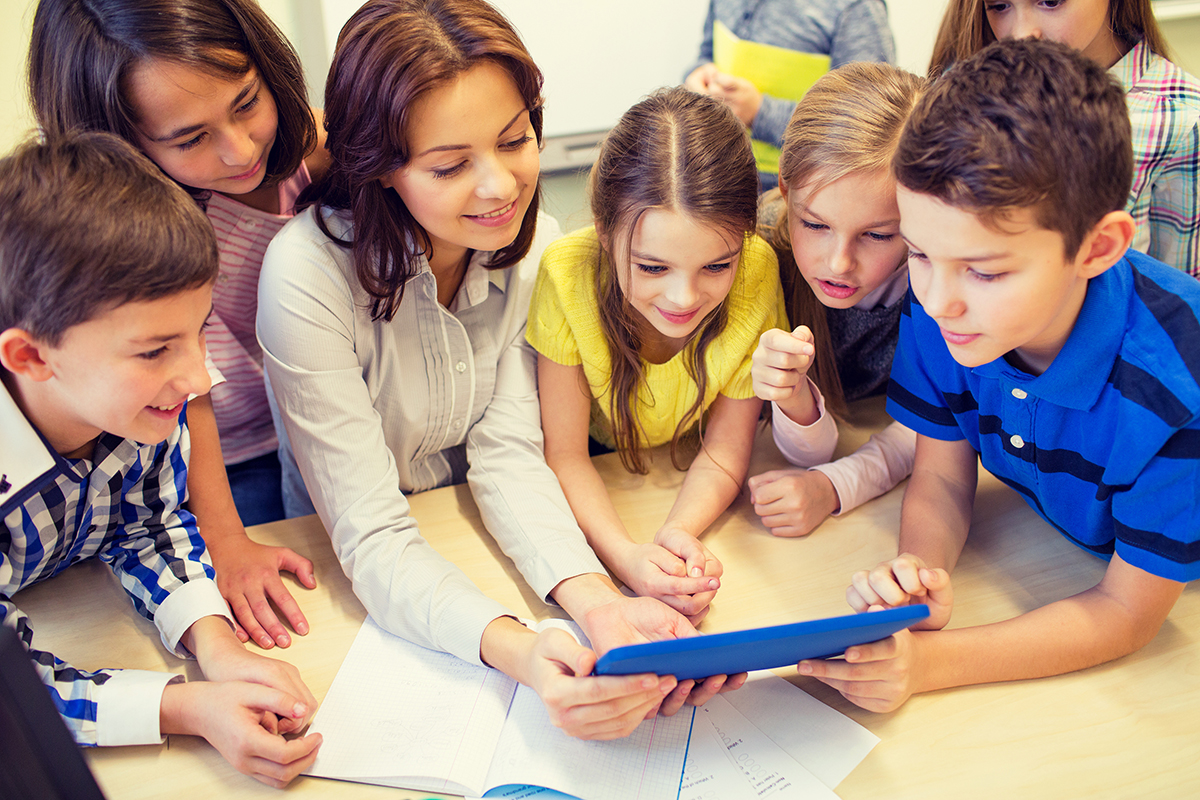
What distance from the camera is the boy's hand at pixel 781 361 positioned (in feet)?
2.92

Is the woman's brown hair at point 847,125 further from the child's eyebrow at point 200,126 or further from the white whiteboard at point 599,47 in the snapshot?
the white whiteboard at point 599,47

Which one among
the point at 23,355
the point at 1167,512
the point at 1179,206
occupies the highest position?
the point at 23,355

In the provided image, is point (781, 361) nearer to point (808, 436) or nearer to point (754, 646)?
point (808, 436)

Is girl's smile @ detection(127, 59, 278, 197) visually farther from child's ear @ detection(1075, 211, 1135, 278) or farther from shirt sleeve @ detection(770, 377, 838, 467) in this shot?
child's ear @ detection(1075, 211, 1135, 278)

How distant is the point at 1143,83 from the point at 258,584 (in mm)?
1323

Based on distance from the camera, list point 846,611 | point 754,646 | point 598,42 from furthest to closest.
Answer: point 598,42, point 846,611, point 754,646

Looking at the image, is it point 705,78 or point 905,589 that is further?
point 705,78

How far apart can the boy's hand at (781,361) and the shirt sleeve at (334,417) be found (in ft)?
1.29

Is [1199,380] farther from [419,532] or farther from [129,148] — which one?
[129,148]

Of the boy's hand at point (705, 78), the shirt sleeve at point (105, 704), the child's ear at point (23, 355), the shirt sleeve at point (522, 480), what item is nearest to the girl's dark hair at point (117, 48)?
the child's ear at point (23, 355)

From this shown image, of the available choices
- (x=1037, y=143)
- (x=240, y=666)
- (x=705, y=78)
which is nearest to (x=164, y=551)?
(x=240, y=666)

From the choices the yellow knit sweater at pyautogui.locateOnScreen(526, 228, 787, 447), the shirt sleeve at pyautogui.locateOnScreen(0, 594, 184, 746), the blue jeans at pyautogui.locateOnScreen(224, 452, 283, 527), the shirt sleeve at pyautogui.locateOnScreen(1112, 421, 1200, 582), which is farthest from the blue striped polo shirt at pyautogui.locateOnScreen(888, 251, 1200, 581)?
the blue jeans at pyautogui.locateOnScreen(224, 452, 283, 527)

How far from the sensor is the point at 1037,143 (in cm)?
65

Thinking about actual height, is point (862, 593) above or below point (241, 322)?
below
